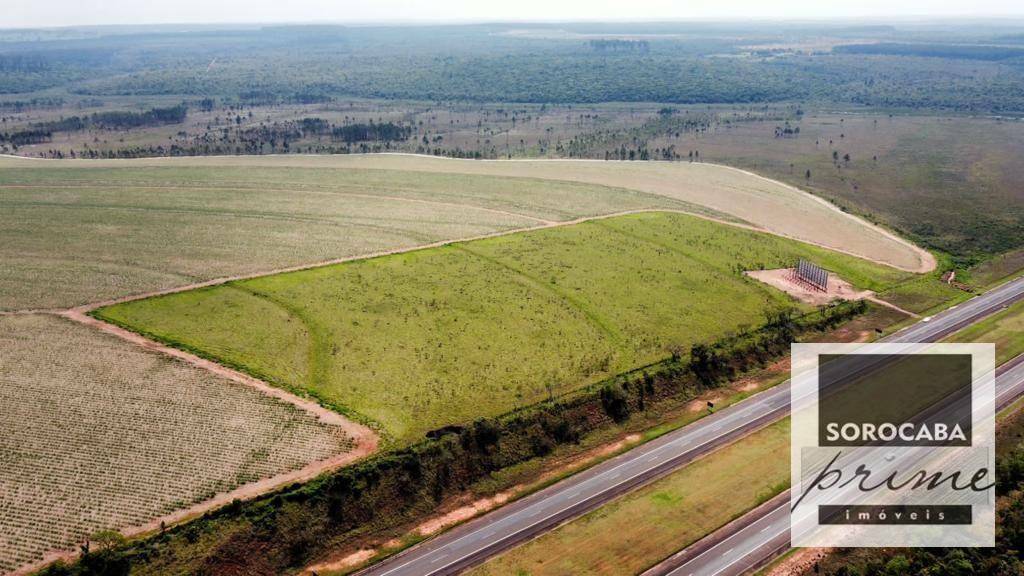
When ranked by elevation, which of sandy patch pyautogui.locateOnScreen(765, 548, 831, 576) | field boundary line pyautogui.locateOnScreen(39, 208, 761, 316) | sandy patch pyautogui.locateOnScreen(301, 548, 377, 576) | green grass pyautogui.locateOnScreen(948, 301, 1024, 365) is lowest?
sandy patch pyautogui.locateOnScreen(765, 548, 831, 576)

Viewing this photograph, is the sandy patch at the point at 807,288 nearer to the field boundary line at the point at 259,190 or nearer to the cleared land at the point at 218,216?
the cleared land at the point at 218,216

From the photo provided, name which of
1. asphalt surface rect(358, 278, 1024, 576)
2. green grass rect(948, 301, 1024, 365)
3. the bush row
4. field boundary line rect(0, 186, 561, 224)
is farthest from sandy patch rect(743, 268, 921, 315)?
field boundary line rect(0, 186, 561, 224)

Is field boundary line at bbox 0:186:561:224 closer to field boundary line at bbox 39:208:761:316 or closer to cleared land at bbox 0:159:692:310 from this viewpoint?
cleared land at bbox 0:159:692:310

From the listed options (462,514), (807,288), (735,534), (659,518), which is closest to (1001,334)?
(807,288)

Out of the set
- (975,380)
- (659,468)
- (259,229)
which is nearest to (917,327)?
(975,380)

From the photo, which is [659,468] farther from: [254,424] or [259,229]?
[259,229]

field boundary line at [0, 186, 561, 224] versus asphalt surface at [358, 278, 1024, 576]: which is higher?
field boundary line at [0, 186, 561, 224]
